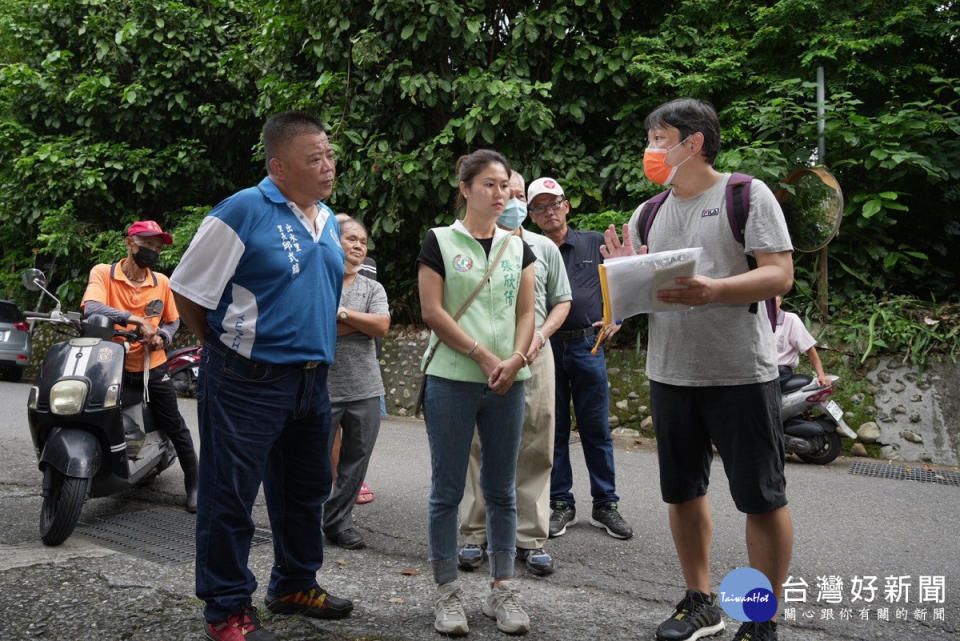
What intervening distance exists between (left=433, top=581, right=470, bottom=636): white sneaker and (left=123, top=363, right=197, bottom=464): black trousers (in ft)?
8.50

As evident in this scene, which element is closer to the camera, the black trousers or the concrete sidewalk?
the concrete sidewalk

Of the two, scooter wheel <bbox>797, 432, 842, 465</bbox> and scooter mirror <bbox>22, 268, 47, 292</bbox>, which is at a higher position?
scooter mirror <bbox>22, 268, 47, 292</bbox>

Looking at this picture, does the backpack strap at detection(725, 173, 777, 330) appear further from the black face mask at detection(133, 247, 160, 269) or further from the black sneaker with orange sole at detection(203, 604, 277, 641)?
the black face mask at detection(133, 247, 160, 269)

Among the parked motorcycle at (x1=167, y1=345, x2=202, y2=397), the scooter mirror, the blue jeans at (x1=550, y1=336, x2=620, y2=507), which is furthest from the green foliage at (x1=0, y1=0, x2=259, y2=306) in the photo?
the blue jeans at (x1=550, y1=336, x2=620, y2=507)

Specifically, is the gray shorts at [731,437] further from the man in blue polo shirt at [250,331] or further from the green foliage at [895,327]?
the green foliage at [895,327]

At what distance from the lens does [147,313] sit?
4656mm

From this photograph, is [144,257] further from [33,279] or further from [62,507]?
[62,507]

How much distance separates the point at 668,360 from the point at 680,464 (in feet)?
1.45

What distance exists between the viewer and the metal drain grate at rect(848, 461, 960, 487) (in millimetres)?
6199

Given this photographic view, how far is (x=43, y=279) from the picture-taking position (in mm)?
4559

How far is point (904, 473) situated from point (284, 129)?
5.92 meters

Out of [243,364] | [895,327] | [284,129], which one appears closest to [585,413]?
[243,364]

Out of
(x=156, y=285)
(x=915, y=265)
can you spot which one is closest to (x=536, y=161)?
(x=915, y=265)

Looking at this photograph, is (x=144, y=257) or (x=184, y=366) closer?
(x=144, y=257)
